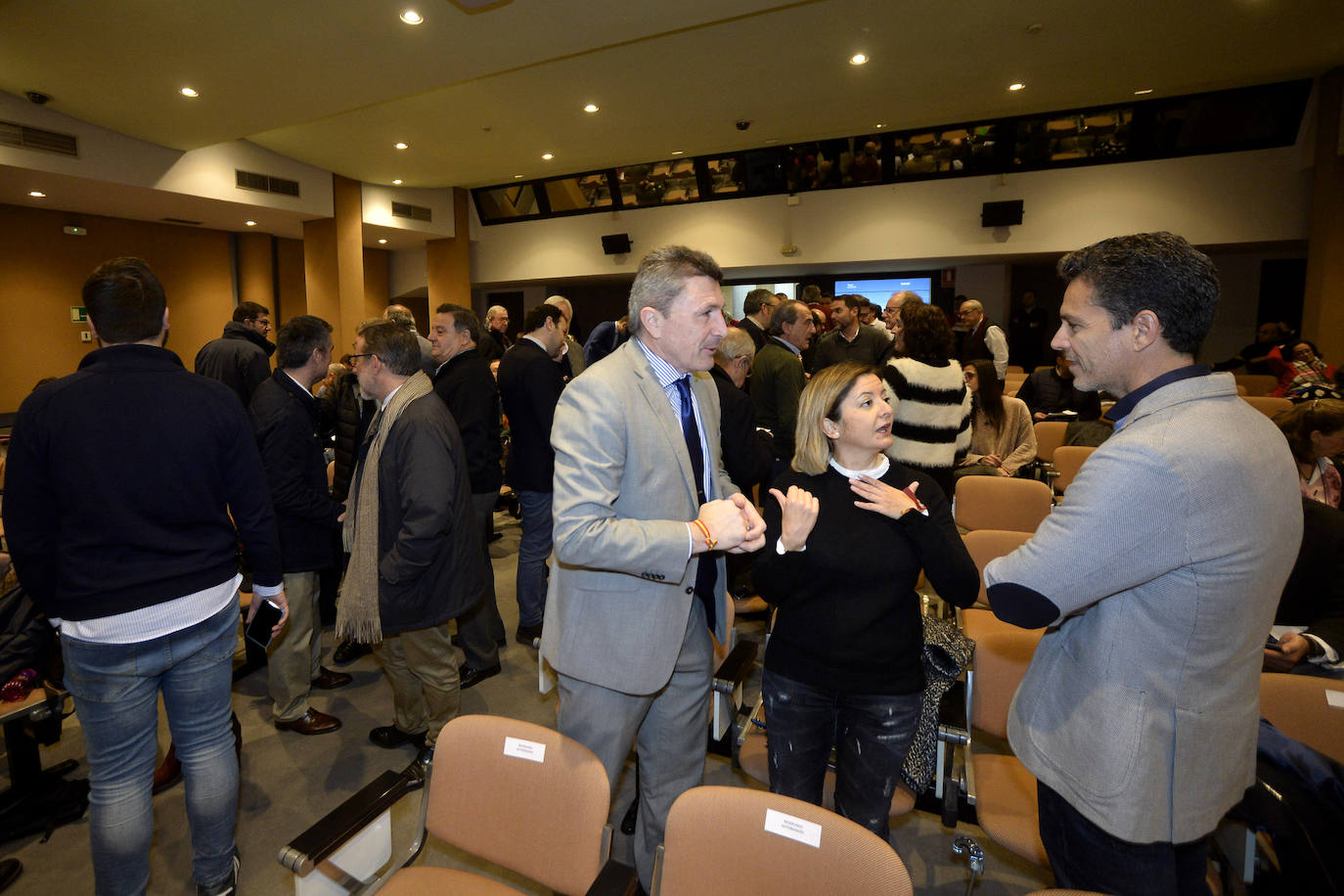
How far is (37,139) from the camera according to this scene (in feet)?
21.4

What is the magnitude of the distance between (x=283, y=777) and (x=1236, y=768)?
3014 mm

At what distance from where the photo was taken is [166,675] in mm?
1808

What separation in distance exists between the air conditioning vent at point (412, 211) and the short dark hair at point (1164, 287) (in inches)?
450

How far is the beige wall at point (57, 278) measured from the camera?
842 centimetres

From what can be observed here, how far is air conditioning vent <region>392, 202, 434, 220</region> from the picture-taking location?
1076 cm

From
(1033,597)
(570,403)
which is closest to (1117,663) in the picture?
(1033,597)

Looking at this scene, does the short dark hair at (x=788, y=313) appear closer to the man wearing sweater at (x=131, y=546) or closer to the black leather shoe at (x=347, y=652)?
the man wearing sweater at (x=131, y=546)

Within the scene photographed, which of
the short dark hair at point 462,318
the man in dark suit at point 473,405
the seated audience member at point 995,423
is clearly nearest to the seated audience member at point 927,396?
the seated audience member at point 995,423

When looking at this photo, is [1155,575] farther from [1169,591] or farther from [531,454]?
[531,454]

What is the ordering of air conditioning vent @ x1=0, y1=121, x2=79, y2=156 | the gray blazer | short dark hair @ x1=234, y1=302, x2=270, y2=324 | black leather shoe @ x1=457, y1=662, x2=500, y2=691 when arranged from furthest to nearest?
air conditioning vent @ x1=0, y1=121, x2=79, y2=156
short dark hair @ x1=234, y1=302, x2=270, y2=324
black leather shoe @ x1=457, y1=662, x2=500, y2=691
the gray blazer

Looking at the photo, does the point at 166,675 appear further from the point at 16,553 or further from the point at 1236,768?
the point at 1236,768

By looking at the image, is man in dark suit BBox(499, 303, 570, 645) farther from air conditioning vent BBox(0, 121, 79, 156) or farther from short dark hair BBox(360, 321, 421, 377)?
air conditioning vent BBox(0, 121, 79, 156)

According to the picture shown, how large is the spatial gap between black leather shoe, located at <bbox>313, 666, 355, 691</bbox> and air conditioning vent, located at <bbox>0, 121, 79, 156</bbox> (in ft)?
22.1

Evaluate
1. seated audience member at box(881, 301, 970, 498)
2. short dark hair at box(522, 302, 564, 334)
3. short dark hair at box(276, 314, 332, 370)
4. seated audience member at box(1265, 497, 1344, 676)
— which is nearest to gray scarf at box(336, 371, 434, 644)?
short dark hair at box(276, 314, 332, 370)
